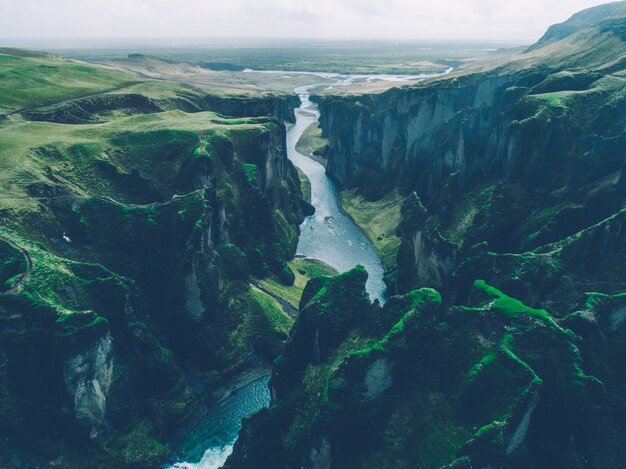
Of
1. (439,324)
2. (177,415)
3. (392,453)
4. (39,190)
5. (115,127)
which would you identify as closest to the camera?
(392,453)

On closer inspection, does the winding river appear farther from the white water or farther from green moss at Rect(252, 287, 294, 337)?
green moss at Rect(252, 287, 294, 337)

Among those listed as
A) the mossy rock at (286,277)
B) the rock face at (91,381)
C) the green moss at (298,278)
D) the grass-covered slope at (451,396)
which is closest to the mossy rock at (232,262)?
the green moss at (298,278)

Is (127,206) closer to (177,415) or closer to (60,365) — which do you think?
(60,365)

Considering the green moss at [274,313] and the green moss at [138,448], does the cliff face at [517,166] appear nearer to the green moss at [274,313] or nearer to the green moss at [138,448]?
the green moss at [274,313]

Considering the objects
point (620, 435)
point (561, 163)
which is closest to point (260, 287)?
point (620, 435)

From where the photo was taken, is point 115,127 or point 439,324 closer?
point 439,324

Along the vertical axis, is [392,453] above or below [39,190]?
below

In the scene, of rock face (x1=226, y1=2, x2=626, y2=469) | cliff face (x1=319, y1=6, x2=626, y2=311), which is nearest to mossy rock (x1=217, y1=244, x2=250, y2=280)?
rock face (x1=226, y1=2, x2=626, y2=469)
